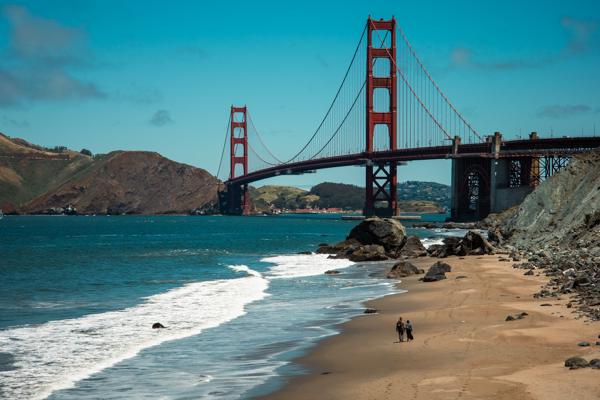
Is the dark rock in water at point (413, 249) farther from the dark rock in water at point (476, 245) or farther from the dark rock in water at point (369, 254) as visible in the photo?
the dark rock in water at point (476, 245)

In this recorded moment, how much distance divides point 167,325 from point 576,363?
12570 millimetres

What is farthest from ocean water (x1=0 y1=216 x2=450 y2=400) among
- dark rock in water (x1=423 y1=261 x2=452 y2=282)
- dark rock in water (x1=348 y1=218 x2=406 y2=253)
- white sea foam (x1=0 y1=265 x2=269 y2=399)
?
dark rock in water (x1=348 y1=218 x2=406 y2=253)

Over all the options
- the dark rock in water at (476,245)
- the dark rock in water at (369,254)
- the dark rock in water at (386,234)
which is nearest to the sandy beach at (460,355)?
the dark rock in water at (476,245)

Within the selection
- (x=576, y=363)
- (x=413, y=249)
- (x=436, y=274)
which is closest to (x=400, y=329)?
(x=576, y=363)

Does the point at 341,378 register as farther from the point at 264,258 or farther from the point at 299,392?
the point at 264,258

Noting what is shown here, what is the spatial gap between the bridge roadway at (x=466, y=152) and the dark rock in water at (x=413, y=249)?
43872 mm

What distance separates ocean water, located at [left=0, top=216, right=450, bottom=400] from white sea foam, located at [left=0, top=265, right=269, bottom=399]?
3 cm

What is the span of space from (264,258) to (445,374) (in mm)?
40527

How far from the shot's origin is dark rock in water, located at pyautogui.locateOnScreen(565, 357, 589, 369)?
44.7 feet

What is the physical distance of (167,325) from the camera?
2303cm

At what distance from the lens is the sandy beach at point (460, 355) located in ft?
42.9

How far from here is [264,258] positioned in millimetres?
54562

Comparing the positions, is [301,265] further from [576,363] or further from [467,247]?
[576,363]

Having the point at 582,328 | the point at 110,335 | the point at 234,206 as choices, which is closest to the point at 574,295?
the point at 582,328
